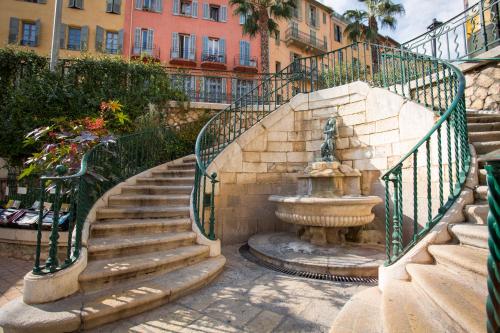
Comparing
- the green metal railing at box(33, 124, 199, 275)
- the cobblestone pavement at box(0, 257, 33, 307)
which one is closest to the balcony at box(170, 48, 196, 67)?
the green metal railing at box(33, 124, 199, 275)

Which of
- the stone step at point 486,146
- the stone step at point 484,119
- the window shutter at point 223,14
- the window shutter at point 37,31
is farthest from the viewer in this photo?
the window shutter at point 223,14

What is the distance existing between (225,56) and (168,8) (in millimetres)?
5084

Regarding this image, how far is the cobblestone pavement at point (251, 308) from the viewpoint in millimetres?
2186

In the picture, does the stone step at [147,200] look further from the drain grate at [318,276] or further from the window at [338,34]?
the window at [338,34]

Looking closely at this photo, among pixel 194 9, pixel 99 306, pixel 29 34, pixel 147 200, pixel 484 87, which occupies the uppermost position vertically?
pixel 194 9

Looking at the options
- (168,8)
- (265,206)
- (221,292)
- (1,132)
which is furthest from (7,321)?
(168,8)

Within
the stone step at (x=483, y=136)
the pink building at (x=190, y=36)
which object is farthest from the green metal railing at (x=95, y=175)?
the pink building at (x=190, y=36)

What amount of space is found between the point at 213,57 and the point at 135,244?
1766 centimetres

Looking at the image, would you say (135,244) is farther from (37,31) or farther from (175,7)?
(175,7)

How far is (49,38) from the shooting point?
15414mm

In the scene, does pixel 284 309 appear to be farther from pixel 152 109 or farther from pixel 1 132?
pixel 1 132

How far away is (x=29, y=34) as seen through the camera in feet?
50.1

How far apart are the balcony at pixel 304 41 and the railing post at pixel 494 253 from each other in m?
22.3

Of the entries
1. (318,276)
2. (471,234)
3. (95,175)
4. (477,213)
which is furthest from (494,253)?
(95,175)
